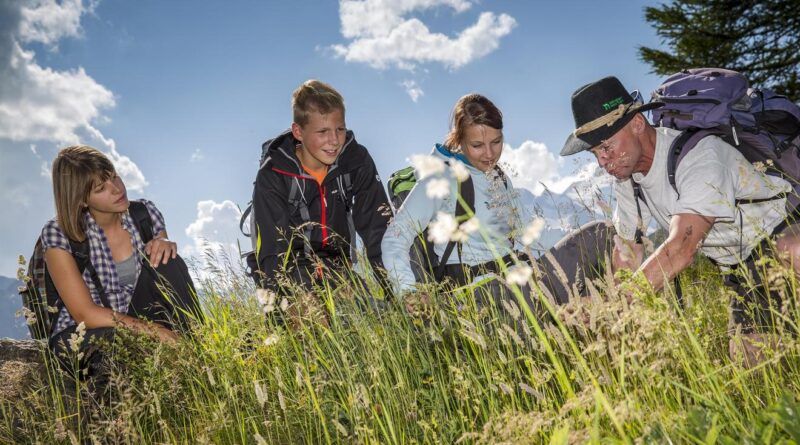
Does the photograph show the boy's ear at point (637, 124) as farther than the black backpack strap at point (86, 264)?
No

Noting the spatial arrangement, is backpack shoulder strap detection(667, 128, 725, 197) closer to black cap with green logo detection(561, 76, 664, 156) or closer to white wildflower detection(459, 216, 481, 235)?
black cap with green logo detection(561, 76, 664, 156)

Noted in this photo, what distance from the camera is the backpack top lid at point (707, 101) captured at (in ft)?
10.3

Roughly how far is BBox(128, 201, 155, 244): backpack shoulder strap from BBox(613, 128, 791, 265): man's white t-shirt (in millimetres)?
3741

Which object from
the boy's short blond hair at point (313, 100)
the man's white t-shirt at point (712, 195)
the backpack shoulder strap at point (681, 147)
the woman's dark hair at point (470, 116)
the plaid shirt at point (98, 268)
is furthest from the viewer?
the boy's short blond hair at point (313, 100)

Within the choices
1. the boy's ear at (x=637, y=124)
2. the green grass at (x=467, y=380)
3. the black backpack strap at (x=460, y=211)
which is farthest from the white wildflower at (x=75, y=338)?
the boy's ear at (x=637, y=124)

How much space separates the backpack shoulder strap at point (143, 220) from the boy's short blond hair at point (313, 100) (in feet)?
5.01

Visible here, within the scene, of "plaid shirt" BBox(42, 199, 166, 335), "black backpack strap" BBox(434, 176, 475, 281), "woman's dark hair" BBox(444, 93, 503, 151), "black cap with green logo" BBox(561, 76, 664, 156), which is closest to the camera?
"black cap with green logo" BBox(561, 76, 664, 156)

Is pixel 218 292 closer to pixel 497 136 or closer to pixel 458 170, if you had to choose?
pixel 497 136

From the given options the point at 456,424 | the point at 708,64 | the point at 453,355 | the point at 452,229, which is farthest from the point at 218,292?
the point at 708,64

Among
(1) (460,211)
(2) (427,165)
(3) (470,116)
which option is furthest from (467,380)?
(3) (470,116)

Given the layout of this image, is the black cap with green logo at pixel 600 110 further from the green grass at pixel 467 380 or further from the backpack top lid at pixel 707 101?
the green grass at pixel 467 380

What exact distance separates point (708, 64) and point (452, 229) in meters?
17.4

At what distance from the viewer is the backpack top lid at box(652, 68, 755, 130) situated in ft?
10.3

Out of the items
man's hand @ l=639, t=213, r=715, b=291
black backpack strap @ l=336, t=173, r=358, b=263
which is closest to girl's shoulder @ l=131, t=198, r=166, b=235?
black backpack strap @ l=336, t=173, r=358, b=263
